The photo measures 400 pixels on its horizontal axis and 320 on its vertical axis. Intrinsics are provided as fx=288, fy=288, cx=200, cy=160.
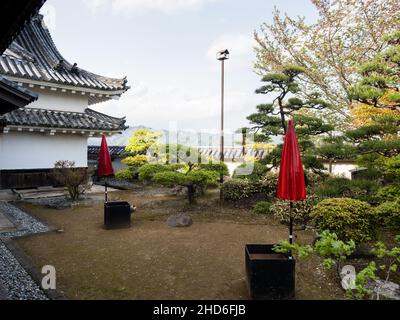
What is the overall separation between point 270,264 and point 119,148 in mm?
19938

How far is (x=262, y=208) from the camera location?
987cm

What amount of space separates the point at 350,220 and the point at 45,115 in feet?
43.2

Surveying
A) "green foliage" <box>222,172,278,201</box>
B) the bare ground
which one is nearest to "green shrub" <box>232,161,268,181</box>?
"green foliage" <box>222,172,278,201</box>

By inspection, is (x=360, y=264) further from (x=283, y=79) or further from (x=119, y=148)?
(x=119, y=148)

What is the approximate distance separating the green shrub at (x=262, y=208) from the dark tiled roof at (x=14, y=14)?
331 inches

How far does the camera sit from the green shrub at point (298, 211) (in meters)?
8.59

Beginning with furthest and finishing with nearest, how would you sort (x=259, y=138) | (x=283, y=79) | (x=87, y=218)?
(x=259, y=138)
(x=283, y=79)
(x=87, y=218)

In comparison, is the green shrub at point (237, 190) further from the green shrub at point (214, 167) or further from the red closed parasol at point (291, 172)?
the red closed parasol at point (291, 172)

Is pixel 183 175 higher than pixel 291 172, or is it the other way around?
pixel 291 172

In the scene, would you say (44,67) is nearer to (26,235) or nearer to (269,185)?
(26,235)

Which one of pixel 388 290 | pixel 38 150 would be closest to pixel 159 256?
pixel 388 290

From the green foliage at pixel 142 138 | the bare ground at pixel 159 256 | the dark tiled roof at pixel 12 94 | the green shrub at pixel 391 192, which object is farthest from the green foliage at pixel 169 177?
the green foliage at pixel 142 138

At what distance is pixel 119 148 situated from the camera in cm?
2259
